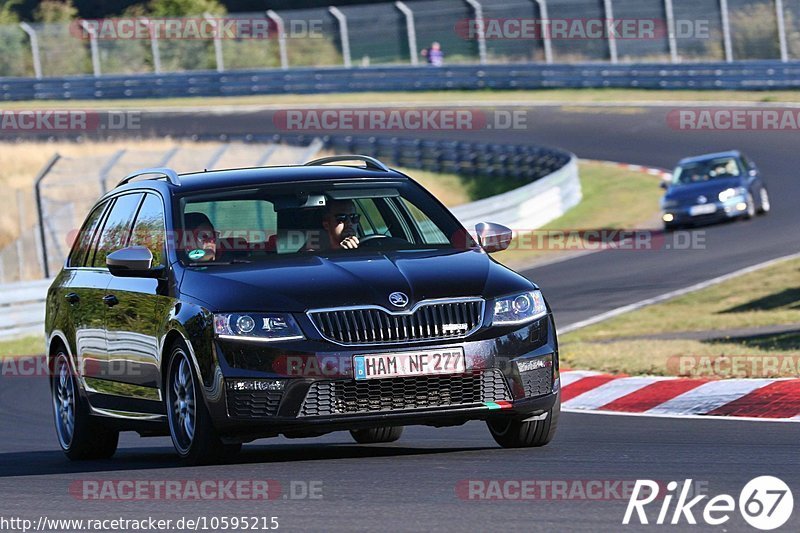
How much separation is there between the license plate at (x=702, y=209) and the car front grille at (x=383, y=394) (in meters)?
19.7

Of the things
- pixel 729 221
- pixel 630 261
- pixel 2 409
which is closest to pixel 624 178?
pixel 729 221

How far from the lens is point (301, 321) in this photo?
301 inches

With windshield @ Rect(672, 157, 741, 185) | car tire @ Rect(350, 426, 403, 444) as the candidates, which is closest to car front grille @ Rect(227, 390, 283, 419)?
car tire @ Rect(350, 426, 403, 444)

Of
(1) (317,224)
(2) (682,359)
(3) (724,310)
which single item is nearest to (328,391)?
(1) (317,224)

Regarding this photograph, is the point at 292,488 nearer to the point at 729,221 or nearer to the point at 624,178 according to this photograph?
the point at 729,221

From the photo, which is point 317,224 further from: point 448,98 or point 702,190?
point 448,98

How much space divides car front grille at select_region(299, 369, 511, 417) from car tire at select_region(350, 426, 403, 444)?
1985 millimetres

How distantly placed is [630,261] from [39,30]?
109ft

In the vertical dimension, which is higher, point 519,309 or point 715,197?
point 519,309

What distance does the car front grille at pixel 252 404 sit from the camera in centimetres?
768

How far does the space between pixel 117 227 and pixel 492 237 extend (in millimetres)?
2360

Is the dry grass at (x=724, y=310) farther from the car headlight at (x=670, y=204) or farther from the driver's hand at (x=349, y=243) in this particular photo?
the driver's hand at (x=349, y=243)

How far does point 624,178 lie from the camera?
33.8m

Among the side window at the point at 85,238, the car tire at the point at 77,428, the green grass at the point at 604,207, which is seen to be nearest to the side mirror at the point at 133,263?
the car tire at the point at 77,428
